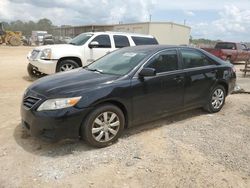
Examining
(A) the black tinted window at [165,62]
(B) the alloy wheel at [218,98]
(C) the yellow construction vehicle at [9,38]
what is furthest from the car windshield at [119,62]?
(C) the yellow construction vehicle at [9,38]

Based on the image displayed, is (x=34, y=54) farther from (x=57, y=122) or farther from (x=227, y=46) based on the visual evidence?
(x=227, y=46)

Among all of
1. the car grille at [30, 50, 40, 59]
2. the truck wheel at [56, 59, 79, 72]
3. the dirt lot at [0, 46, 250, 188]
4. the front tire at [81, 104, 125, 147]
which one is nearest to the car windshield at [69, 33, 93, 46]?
the truck wheel at [56, 59, 79, 72]

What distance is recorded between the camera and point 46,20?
9156cm

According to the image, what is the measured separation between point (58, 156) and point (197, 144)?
2229 mm

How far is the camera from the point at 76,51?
33.8 feet

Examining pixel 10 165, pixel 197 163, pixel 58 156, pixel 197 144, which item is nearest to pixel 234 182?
pixel 197 163

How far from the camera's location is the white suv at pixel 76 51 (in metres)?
9.90

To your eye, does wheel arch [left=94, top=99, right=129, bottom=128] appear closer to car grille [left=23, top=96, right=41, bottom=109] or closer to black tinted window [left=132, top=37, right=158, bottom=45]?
car grille [left=23, top=96, right=41, bottom=109]

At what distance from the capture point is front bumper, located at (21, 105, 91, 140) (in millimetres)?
4152

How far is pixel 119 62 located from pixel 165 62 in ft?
2.81

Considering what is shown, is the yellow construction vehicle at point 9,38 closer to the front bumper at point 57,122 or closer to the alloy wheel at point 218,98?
the alloy wheel at point 218,98

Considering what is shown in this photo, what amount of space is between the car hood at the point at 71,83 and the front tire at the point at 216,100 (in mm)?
2559

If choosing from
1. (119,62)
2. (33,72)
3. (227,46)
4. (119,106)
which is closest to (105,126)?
(119,106)

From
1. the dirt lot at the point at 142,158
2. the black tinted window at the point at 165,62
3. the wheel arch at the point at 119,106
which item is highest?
the black tinted window at the point at 165,62
